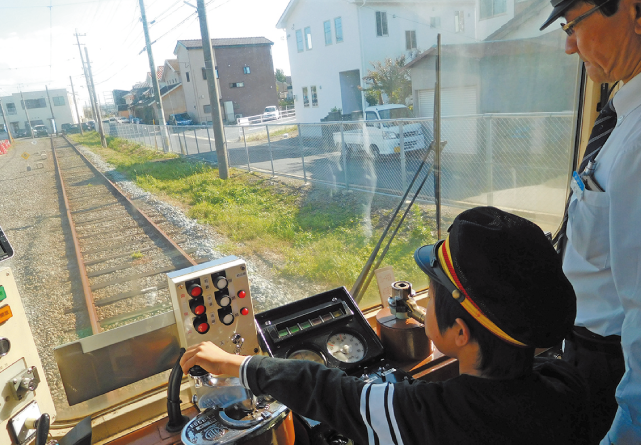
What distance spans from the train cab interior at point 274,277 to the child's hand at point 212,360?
57 millimetres

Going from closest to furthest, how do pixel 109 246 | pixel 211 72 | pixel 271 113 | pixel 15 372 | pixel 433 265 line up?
pixel 433 265 → pixel 15 372 → pixel 211 72 → pixel 109 246 → pixel 271 113

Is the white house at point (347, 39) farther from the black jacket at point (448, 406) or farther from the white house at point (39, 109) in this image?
the black jacket at point (448, 406)

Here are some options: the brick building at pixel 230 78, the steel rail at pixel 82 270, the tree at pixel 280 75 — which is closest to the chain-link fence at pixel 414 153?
the brick building at pixel 230 78

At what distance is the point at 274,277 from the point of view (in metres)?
2.07

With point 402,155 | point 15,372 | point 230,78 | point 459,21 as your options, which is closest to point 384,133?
point 402,155

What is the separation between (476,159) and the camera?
2363 millimetres

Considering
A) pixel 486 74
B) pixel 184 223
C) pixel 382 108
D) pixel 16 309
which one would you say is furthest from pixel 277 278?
pixel 486 74

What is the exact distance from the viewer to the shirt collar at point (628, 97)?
1220mm

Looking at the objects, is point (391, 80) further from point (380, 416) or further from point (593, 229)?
point (380, 416)

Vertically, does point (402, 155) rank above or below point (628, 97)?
below

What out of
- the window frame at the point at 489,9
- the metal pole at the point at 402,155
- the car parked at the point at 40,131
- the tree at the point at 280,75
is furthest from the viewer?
the window frame at the point at 489,9

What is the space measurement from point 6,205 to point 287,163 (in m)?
1.23

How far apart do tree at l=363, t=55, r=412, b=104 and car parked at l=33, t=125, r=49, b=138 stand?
48.7 inches

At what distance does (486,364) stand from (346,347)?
31.3 inches
